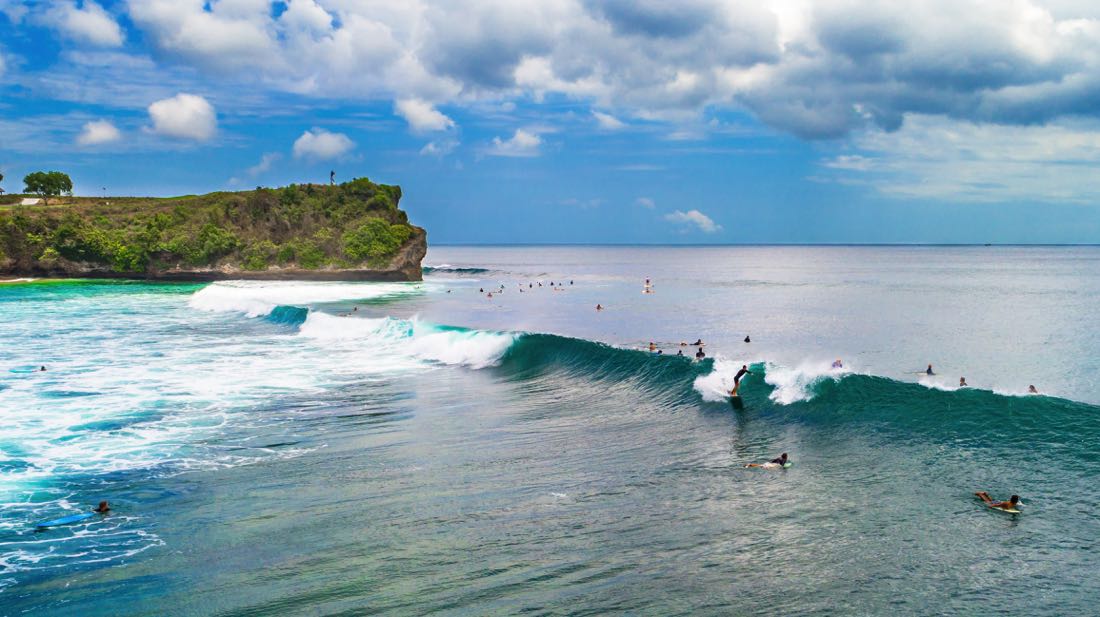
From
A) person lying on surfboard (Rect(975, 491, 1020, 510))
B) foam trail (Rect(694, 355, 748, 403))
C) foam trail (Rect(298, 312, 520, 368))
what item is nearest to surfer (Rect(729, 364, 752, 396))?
foam trail (Rect(694, 355, 748, 403))

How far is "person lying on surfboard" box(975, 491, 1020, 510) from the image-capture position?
42.8 feet

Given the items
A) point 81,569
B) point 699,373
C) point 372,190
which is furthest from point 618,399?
point 372,190

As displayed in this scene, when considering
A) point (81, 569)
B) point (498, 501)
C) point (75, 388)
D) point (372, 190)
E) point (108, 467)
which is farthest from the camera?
point (372, 190)

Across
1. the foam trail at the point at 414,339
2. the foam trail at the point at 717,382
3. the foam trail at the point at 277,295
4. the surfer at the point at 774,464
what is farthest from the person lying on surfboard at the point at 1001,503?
the foam trail at the point at 277,295

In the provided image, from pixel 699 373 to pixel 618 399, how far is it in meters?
3.12

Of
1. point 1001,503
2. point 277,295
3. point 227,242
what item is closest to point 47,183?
point 227,242

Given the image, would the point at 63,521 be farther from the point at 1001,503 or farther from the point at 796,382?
the point at 796,382

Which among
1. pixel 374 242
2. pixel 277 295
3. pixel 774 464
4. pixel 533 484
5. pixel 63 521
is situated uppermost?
pixel 374 242

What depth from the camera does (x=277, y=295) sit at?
256 feet

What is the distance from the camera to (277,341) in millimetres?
41562

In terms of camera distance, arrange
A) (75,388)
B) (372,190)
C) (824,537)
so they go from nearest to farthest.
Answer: (824,537) < (75,388) < (372,190)

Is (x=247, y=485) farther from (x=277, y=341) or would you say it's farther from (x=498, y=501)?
(x=277, y=341)

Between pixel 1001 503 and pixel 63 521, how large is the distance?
16.8 metres

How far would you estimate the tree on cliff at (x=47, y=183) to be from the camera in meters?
133
